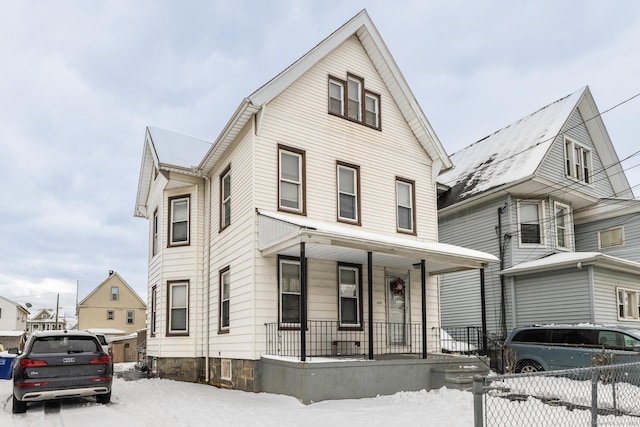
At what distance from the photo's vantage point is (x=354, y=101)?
16.0 m

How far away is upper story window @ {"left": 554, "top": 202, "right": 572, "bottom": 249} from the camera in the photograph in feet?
66.6

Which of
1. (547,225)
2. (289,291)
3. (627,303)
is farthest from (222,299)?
(627,303)

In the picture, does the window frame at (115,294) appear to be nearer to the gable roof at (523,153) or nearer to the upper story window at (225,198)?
the gable roof at (523,153)

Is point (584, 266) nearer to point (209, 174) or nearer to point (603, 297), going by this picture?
point (603, 297)

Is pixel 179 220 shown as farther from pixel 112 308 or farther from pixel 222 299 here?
pixel 112 308

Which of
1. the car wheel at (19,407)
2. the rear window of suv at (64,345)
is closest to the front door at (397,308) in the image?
the rear window of suv at (64,345)

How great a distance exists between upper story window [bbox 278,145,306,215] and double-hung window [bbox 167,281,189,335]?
4.90 metres

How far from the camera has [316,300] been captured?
13461mm

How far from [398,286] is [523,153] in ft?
28.8

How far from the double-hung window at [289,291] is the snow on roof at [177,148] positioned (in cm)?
571

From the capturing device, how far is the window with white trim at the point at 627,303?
18.2 metres

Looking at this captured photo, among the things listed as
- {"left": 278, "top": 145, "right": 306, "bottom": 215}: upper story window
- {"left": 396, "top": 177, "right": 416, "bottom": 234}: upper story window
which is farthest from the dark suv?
{"left": 396, "top": 177, "right": 416, "bottom": 234}: upper story window

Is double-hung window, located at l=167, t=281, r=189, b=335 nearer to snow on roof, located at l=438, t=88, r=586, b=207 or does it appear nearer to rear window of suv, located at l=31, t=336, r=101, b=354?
rear window of suv, located at l=31, t=336, r=101, b=354

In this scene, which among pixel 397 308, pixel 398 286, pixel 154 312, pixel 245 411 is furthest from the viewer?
pixel 154 312
